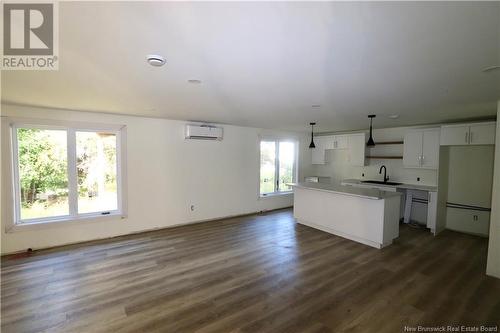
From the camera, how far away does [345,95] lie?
9.49ft

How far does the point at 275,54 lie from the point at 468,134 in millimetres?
4757

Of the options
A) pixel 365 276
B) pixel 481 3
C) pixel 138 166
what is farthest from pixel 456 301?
pixel 138 166

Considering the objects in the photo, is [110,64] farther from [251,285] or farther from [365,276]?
[365,276]

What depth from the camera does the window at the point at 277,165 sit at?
21.8ft

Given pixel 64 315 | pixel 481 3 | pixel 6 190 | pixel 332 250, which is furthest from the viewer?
pixel 332 250

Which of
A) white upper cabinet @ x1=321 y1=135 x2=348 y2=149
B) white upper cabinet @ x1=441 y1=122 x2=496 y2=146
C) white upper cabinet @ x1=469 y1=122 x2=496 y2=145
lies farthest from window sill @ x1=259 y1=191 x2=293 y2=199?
white upper cabinet @ x1=469 y1=122 x2=496 y2=145

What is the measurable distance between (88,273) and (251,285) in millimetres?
2232

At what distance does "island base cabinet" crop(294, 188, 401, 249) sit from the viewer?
4.06 m

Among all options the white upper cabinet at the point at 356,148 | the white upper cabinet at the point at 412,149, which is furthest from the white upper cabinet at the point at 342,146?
the white upper cabinet at the point at 412,149

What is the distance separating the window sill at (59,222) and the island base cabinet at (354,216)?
4.00 meters

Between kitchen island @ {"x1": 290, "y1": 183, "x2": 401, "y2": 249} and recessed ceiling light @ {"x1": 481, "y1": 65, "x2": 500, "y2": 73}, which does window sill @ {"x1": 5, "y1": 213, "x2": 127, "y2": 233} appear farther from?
recessed ceiling light @ {"x1": 481, "y1": 65, "x2": 500, "y2": 73}

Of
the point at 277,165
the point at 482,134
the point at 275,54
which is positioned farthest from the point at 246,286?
the point at 482,134

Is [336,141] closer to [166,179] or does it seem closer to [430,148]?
[430,148]

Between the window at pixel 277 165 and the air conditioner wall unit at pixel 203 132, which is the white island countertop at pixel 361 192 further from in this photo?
the air conditioner wall unit at pixel 203 132
